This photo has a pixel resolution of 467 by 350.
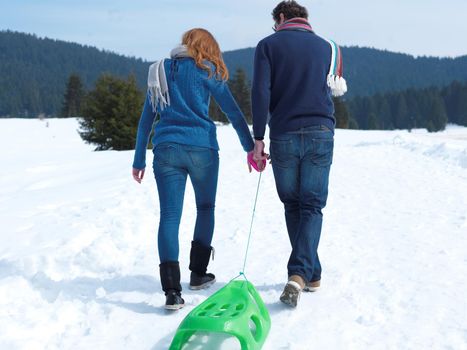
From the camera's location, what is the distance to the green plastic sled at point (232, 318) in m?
2.89

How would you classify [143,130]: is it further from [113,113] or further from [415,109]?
[415,109]

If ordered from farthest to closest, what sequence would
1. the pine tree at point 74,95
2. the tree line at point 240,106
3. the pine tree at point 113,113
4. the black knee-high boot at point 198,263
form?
the pine tree at point 74,95 < the tree line at point 240,106 < the pine tree at point 113,113 < the black knee-high boot at point 198,263

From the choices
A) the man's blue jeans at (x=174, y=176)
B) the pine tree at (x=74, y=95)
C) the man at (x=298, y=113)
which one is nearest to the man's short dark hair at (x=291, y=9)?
the man at (x=298, y=113)

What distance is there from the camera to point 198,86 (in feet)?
12.6

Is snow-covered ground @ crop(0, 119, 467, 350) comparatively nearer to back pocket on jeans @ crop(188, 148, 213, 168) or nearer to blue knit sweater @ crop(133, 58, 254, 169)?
back pocket on jeans @ crop(188, 148, 213, 168)

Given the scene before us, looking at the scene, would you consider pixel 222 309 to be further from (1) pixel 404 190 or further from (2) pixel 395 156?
(2) pixel 395 156

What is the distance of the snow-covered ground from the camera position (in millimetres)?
3465

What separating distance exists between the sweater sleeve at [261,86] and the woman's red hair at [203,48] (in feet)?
0.89

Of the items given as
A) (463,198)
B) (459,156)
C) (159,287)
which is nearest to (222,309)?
(159,287)

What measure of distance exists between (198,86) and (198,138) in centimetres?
38

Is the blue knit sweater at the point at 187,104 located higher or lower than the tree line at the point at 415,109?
higher

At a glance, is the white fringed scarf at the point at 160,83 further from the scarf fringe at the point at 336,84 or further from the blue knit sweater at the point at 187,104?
the scarf fringe at the point at 336,84

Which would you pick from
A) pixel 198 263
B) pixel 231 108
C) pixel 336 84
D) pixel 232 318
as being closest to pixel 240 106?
pixel 198 263

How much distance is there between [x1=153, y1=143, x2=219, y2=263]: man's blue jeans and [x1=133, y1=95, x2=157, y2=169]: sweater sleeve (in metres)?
0.16
